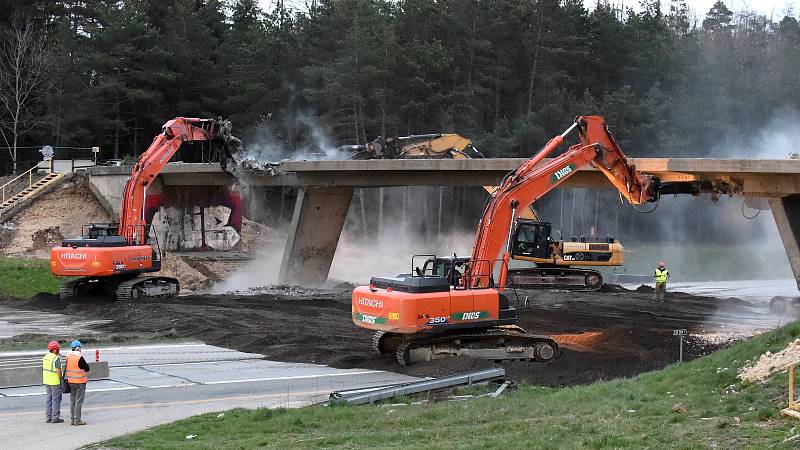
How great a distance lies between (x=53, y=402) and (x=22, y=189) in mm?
36152

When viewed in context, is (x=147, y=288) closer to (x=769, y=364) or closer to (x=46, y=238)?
(x=46, y=238)

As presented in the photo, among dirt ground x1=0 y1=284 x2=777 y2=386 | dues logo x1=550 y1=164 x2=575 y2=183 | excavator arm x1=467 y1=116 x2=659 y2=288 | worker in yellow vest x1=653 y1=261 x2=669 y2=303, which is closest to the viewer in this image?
dirt ground x1=0 y1=284 x2=777 y2=386

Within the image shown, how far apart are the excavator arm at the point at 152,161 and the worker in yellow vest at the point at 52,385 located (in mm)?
17261

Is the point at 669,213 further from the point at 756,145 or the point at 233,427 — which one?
the point at 233,427

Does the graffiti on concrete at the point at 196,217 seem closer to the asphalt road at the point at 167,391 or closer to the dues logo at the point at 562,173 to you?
the asphalt road at the point at 167,391

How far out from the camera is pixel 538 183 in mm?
23875

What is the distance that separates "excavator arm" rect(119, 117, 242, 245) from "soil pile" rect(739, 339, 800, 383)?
23149 millimetres

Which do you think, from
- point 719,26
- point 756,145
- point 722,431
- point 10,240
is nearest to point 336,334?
point 722,431

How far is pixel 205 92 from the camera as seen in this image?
70.1 metres

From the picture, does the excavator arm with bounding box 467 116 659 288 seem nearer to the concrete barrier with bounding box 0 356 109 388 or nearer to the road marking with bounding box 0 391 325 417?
the road marking with bounding box 0 391 325 417

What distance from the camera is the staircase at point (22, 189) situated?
47375 millimetres

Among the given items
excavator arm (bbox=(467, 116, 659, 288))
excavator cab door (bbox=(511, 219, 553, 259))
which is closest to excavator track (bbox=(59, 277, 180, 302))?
excavator cab door (bbox=(511, 219, 553, 259))

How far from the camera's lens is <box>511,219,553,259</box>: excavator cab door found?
42000 mm

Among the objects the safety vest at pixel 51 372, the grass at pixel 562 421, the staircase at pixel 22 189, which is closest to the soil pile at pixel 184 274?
the staircase at pixel 22 189
